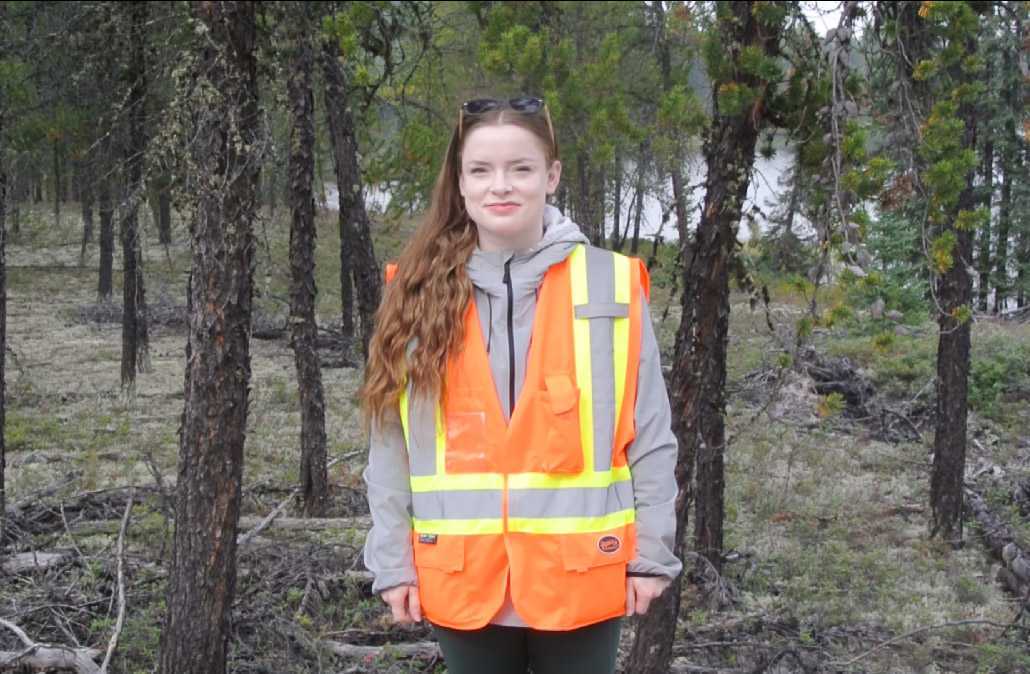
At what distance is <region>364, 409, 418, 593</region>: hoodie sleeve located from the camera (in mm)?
2324

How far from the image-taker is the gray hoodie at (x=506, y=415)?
7.48 ft

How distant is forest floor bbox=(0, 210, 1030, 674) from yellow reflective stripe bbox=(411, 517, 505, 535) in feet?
6.13

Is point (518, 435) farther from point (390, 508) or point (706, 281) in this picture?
point (706, 281)

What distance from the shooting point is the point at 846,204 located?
350 centimetres

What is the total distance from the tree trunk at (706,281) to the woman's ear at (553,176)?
1.70 m

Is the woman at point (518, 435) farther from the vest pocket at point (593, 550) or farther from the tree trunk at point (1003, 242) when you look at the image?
the tree trunk at point (1003, 242)

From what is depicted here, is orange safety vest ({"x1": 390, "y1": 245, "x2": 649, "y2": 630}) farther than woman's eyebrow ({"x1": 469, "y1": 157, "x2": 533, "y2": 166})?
No

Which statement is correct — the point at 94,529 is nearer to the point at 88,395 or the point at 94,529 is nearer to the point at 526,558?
the point at 526,558

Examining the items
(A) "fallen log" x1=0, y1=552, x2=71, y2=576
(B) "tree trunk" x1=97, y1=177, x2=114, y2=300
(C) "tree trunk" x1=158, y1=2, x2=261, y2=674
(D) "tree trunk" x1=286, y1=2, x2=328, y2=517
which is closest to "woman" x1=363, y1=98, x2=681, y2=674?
(C) "tree trunk" x1=158, y1=2, x2=261, y2=674

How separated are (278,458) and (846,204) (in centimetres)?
806

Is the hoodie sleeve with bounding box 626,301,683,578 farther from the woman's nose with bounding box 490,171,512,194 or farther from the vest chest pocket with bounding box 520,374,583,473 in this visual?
the woman's nose with bounding box 490,171,512,194

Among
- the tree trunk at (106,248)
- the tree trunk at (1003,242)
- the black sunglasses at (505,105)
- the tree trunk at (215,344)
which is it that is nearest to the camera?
the black sunglasses at (505,105)

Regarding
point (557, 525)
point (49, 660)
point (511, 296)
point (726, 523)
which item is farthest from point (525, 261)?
point (726, 523)

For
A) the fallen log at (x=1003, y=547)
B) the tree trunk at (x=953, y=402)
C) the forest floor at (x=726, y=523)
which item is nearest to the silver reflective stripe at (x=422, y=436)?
the forest floor at (x=726, y=523)
